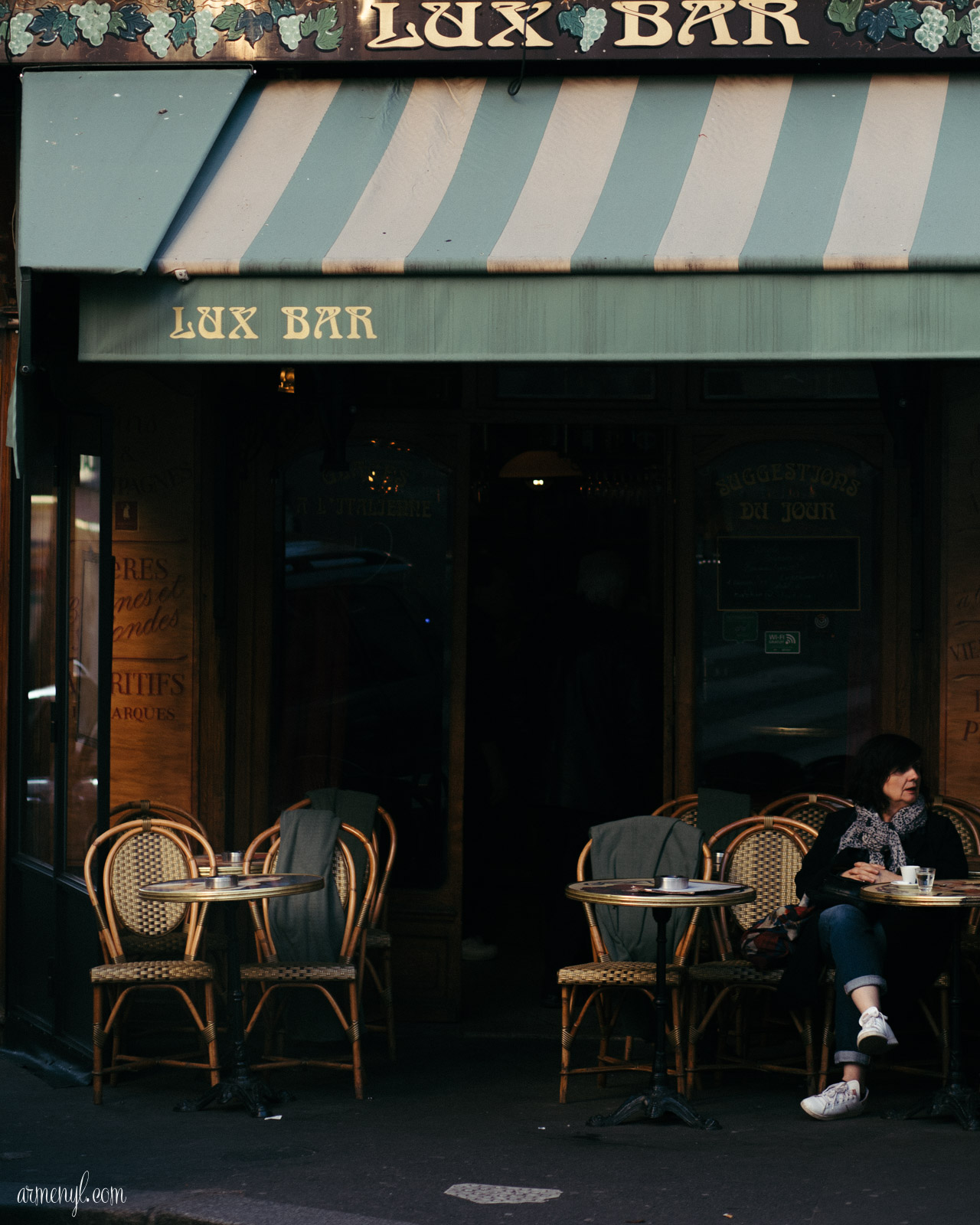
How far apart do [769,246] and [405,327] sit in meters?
1.23

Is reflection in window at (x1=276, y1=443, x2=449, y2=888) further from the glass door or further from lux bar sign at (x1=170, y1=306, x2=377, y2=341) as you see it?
lux bar sign at (x1=170, y1=306, x2=377, y2=341)

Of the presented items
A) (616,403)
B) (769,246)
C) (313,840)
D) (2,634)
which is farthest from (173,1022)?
(769,246)

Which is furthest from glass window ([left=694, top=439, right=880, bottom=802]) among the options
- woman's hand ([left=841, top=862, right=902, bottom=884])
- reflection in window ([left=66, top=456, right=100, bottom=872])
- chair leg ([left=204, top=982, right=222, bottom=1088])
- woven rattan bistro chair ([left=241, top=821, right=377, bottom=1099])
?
Result: reflection in window ([left=66, top=456, right=100, bottom=872])

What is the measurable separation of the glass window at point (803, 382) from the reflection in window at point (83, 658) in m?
2.84

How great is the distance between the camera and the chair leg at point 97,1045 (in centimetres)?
592

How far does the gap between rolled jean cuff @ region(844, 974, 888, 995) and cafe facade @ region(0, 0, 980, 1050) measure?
5.46 ft

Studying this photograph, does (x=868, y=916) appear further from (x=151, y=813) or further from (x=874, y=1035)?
(x=151, y=813)

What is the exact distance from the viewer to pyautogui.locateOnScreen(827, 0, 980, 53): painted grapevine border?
21.1ft

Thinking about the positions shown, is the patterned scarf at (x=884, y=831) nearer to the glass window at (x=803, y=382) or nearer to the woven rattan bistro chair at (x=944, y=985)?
the woven rattan bistro chair at (x=944, y=985)

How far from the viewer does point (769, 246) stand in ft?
17.8

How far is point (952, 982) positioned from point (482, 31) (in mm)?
4035

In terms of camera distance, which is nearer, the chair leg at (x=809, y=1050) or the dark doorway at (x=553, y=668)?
the chair leg at (x=809, y=1050)

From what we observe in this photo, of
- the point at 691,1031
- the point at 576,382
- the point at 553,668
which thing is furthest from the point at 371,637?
the point at 691,1031

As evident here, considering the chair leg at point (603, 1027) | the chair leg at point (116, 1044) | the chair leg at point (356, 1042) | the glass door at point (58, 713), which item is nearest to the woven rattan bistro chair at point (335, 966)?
the chair leg at point (356, 1042)
